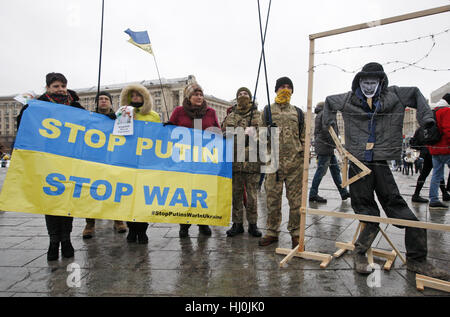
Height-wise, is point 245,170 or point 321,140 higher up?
point 321,140

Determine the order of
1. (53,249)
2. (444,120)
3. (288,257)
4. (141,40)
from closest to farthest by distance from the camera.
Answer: (288,257) → (53,249) → (444,120) → (141,40)

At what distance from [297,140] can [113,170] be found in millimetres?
2429

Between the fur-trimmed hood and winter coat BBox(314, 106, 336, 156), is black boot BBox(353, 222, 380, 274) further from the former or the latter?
winter coat BBox(314, 106, 336, 156)

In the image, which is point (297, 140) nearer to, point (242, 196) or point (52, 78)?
point (242, 196)

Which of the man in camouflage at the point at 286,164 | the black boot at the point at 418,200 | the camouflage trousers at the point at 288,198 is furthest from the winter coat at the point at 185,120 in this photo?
the black boot at the point at 418,200

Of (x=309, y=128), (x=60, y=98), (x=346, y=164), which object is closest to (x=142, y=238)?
(x=60, y=98)

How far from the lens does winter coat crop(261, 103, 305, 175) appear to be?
347cm

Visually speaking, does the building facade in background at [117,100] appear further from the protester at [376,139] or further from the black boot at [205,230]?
the protester at [376,139]

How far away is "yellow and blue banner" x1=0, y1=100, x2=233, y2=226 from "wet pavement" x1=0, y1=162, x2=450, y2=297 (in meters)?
0.48

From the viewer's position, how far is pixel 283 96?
141 inches

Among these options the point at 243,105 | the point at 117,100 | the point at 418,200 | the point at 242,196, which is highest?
the point at 117,100
